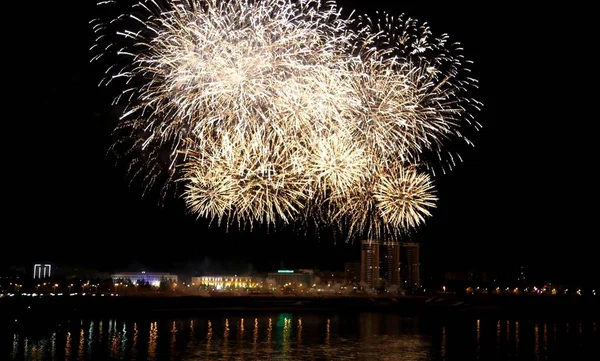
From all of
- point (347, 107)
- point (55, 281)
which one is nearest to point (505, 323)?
point (347, 107)

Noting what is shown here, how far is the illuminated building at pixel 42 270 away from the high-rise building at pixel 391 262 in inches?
1750

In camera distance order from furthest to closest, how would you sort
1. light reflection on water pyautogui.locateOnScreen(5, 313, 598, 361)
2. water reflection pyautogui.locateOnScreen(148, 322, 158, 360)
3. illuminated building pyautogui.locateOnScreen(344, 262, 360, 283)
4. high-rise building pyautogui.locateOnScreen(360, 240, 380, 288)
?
illuminated building pyautogui.locateOnScreen(344, 262, 360, 283)
high-rise building pyautogui.locateOnScreen(360, 240, 380, 288)
light reflection on water pyautogui.locateOnScreen(5, 313, 598, 361)
water reflection pyautogui.locateOnScreen(148, 322, 158, 360)

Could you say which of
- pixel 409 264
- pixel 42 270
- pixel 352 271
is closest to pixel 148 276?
pixel 42 270

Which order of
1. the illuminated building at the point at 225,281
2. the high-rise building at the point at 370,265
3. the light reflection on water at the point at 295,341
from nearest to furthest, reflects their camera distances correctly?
1. the light reflection on water at the point at 295,341
2. the illuminated building at the point at 225,281
3. the high-rise building at the point at 370,265

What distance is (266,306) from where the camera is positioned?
133 ft

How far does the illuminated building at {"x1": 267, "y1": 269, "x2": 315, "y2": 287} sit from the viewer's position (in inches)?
3582

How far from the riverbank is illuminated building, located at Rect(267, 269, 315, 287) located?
4289 cm

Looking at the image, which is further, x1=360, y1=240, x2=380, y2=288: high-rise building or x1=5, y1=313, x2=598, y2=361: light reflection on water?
x1=360, y1=240, x2=380, y2=288: high-rise building

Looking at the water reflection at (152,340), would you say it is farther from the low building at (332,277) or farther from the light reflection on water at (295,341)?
the low building at (332,277)

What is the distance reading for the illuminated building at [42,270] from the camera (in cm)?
7025

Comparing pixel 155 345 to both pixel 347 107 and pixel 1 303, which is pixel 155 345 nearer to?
pixel 347 107

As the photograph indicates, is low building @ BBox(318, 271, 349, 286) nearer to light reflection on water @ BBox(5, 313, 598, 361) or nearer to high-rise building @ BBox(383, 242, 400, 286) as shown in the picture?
high-rise building @ BBox(383, 242, 400, 286)

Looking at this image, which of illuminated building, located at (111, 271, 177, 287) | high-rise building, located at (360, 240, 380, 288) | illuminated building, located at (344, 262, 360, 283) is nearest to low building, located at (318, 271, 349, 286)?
illuminated building, located at (344, 262, 360, 283)

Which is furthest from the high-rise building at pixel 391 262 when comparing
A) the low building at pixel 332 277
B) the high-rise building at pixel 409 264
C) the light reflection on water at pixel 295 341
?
the light reflection on water at pixel 295 341
